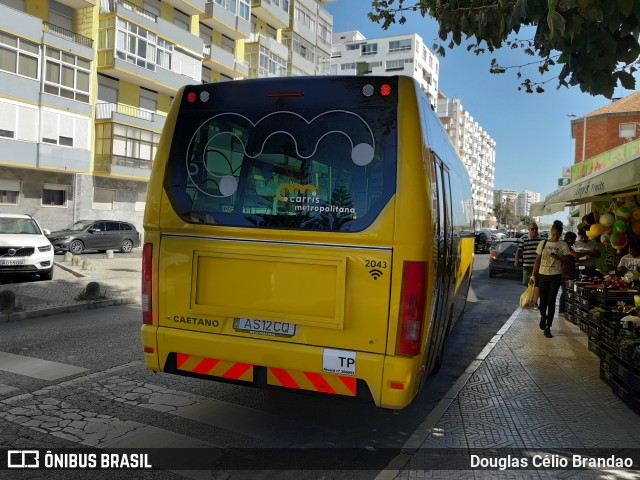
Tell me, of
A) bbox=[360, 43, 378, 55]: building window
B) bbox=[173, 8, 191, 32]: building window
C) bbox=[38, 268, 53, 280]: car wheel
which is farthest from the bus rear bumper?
bbox=[360, 43, 378, 55]: building window

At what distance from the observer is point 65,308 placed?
965 centimetres

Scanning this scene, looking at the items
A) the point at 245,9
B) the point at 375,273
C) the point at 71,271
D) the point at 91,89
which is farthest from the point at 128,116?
the point at 375,273

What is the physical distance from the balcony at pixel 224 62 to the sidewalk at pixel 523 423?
37.3 metres

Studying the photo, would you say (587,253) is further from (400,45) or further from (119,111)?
(400,45)

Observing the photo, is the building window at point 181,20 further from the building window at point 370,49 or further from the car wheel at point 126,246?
the building window at point 370,49

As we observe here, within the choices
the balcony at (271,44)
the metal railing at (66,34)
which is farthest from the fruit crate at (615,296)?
the balcony at (271,44)

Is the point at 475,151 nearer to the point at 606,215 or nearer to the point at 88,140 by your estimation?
the point at 88,140

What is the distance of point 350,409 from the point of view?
520cm

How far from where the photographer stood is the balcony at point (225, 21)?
38.9m

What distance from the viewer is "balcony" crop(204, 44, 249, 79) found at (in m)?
39.6

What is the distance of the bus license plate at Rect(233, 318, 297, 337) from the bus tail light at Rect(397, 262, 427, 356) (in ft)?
2.75

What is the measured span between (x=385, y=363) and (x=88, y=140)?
30.7 meters

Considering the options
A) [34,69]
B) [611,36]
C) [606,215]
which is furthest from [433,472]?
[34,69]

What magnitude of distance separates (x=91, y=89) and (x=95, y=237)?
38.2ft
